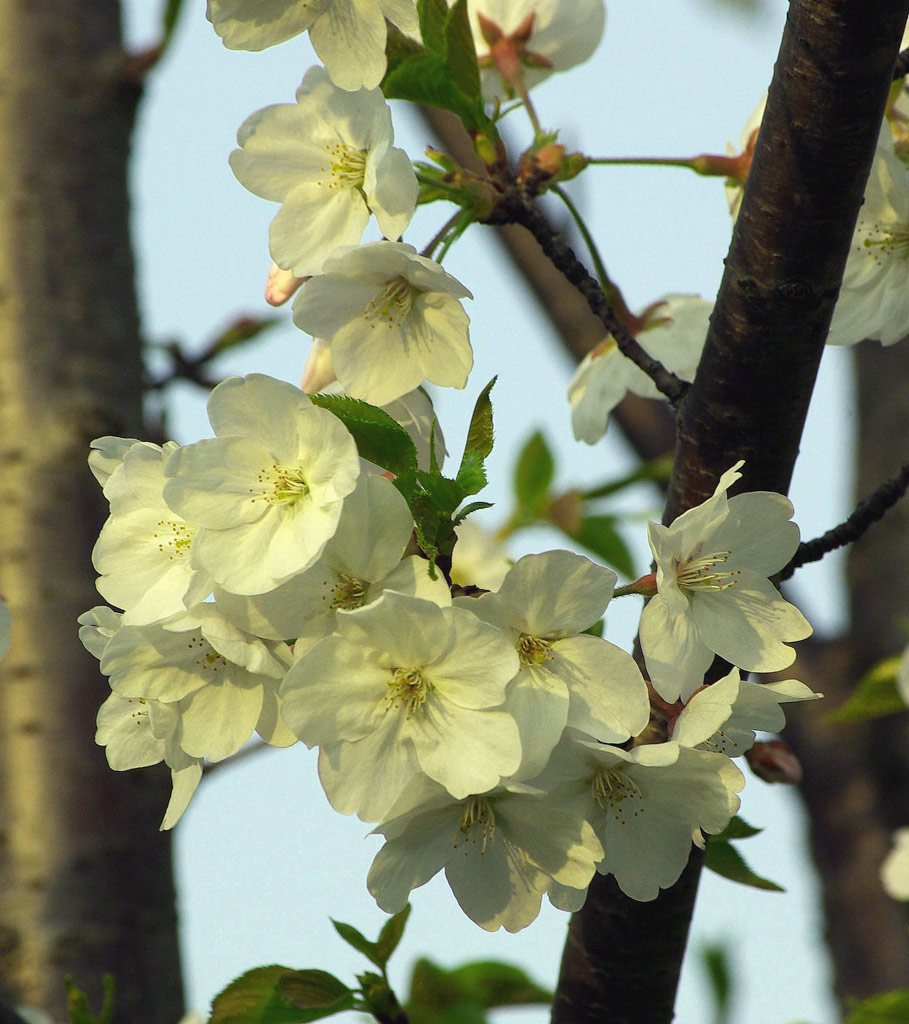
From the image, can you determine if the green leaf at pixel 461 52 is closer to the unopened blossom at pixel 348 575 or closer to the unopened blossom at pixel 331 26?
the unopened blossom at pixel 331 26

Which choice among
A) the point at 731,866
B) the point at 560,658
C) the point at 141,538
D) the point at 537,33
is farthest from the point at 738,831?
the point at 537,33

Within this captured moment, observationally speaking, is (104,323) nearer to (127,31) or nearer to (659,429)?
(127,31)

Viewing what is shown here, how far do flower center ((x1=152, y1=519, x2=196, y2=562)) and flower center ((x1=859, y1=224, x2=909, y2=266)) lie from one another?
69 cm

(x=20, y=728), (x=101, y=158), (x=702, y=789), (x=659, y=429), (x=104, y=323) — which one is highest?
(x=659, y=429)

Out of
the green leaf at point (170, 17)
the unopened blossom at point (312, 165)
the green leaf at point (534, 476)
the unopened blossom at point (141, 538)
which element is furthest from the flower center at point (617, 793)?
the green leaf at point (534, 476)

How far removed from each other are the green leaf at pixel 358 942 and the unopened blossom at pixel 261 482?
46 cm

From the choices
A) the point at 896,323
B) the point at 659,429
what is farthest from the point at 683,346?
the point at 659,429

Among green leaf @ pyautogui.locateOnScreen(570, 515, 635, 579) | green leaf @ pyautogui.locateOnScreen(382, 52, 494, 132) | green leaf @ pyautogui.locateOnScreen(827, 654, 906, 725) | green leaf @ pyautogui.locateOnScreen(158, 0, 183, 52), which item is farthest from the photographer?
green leaf @ pyautogui.locateOnScreen(570, 515, 635, 579)

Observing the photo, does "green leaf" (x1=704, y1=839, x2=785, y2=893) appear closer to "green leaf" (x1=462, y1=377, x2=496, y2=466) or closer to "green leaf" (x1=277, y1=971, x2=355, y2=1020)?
"green leaf" (x1=277, y1=971, x2=355, y2=1020)

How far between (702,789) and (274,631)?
1.05 ft

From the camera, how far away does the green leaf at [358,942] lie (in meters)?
1.07

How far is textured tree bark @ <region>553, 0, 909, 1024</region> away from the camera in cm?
81

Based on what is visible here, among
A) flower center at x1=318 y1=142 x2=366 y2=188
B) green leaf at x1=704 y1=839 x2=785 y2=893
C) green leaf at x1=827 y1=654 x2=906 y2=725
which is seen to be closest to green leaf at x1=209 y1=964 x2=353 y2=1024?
green leaf at x1=704 y1=839 x2=785 y2=893

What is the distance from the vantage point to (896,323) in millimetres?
1094
